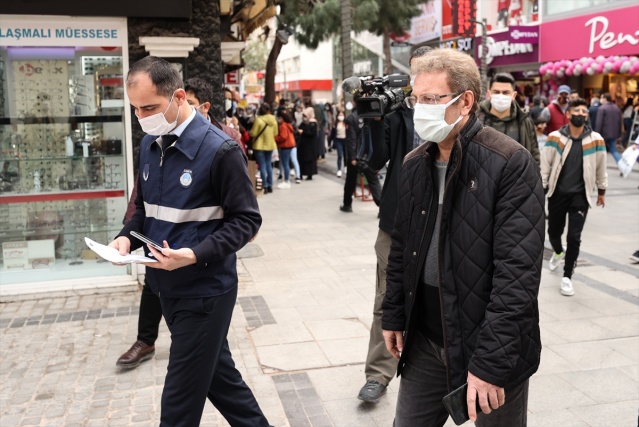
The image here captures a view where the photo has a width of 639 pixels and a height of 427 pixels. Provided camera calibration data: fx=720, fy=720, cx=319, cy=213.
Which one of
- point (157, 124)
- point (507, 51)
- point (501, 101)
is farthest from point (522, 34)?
point (157, 124)

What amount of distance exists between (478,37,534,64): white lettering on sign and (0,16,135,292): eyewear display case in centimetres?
2088

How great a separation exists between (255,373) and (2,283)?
10.6 ft

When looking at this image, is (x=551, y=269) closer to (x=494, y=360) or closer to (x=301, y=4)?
(x=494, y=360)

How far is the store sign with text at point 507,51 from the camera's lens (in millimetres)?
25109

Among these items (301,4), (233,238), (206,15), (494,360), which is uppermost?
(301,4)

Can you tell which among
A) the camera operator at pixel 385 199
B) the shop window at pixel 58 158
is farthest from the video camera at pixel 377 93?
the shop window at pixel 58 158

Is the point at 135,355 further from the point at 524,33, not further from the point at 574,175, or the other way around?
the point at 524,33

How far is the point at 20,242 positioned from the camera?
6945 mm

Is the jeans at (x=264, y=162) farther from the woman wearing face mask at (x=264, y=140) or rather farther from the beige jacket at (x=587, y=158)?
the beige jacket at (x=587, y=158)

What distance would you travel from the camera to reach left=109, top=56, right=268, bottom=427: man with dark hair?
9.90 ft

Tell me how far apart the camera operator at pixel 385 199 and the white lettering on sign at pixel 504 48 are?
2254 cm

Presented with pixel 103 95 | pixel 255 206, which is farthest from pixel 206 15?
pixel 255 206

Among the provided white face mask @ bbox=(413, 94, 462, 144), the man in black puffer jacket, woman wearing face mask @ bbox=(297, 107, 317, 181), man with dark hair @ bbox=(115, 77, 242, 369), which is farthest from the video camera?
woman wearing face mask @ bbox=(297, 107, 317, 181)

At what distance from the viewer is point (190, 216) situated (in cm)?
304
